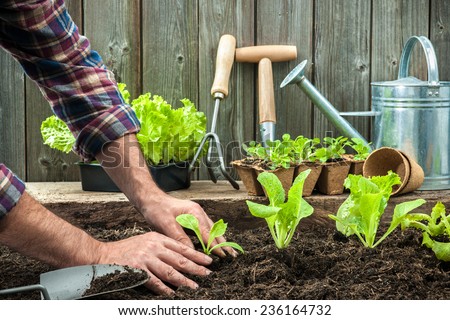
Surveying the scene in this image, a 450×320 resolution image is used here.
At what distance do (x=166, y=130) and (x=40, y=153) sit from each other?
583 mm

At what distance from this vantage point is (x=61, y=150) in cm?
266

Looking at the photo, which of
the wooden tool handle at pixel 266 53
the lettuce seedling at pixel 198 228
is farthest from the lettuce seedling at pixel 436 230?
the wooden tool handle at pixel 266 53

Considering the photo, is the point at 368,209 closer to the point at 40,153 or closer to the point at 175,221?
the point at 175,221

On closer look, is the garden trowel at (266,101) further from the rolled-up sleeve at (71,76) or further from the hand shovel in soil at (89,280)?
the hand shovel in soil at (89,280)

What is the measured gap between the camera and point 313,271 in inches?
51.1

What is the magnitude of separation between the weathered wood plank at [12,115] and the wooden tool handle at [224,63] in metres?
0.73

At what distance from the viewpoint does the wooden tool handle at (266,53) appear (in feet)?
8.78

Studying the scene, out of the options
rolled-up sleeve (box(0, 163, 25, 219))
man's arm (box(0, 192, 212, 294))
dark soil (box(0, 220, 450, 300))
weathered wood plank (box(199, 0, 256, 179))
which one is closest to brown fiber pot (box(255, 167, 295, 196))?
weathered wood plank (box(199, 0, 256, 179))

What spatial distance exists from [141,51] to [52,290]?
1702 mm

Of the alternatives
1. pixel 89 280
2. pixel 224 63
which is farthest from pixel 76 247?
pixel 224 63

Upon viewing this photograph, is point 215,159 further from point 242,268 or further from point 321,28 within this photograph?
point 242,268
